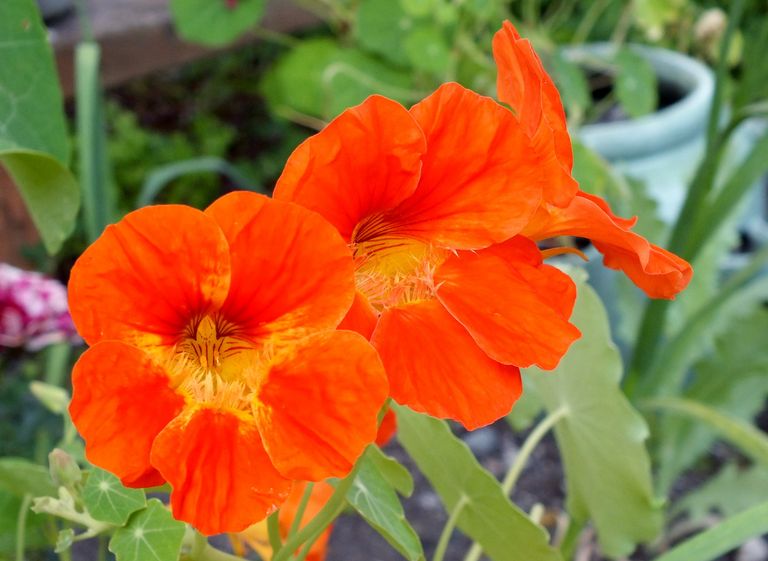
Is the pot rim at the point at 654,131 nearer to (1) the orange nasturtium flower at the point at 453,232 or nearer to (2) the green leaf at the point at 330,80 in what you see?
(2) the green leaf at the point at 330,80

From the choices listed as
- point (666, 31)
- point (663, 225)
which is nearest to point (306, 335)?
point (663, 225)

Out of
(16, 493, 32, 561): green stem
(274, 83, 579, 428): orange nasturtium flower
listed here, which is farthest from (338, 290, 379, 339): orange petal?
(16, 493, 32, 561): green stem

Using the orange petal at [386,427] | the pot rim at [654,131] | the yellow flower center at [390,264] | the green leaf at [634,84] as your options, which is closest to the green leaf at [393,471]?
the orange petal at [386,427]

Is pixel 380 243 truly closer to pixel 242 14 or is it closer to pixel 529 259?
pixel 529 259

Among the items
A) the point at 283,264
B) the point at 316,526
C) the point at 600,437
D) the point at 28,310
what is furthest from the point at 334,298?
the point at 28,310

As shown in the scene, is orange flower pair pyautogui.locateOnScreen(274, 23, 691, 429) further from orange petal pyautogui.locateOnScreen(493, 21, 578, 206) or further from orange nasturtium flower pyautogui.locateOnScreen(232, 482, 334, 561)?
orange nasturtium flower pyautogui.locateOnScreen(232, 482, 334, 561)

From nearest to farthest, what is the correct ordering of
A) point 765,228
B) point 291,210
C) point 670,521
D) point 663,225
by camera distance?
point 291,210
point 663,225
point 670,521
point 765,228

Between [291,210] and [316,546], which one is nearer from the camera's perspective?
[291,210]

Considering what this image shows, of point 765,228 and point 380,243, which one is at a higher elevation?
point 380,243
